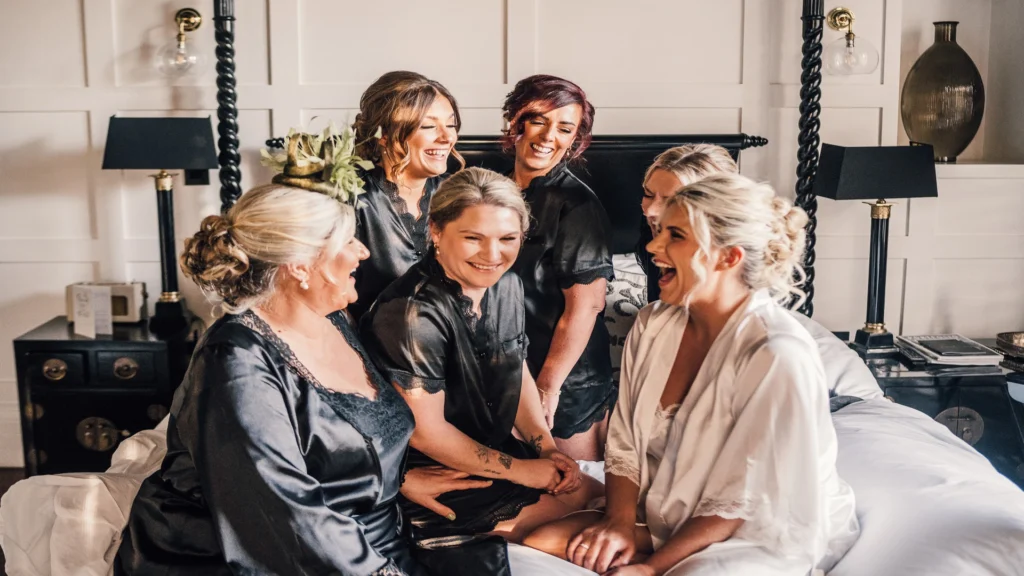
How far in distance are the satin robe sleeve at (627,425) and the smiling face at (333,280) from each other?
0.71m

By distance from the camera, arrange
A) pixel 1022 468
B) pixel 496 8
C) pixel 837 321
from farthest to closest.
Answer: pixel 837 321 → pixel 496 8 → pixel 1022 468

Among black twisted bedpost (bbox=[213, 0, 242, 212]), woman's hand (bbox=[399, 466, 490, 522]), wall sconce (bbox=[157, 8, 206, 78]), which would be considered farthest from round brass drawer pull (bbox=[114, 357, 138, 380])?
woman's hand (bbox=[399, 466, 490, 522])

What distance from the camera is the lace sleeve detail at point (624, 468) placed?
236 cm

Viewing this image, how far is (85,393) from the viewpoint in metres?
3.85

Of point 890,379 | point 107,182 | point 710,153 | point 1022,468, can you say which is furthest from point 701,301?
point 107,182

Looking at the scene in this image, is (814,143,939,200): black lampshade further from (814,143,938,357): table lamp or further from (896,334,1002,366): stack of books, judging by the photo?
(896,334,1002,366): stack of books

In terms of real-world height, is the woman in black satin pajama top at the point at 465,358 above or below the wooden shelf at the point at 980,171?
below

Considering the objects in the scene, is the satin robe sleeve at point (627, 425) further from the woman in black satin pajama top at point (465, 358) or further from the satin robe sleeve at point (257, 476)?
the satin robe sleeve at point (257, 476)

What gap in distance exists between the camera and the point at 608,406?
3.05m

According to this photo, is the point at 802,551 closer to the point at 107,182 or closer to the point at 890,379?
the point at 890,379

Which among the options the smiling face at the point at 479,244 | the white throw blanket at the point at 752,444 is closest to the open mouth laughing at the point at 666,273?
the white throw blanket at the point at 752,444

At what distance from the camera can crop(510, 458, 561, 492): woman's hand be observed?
243 cm

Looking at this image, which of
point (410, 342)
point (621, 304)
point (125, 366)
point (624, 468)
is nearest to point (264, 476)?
point (410, 342)

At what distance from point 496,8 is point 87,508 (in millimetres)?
2588
